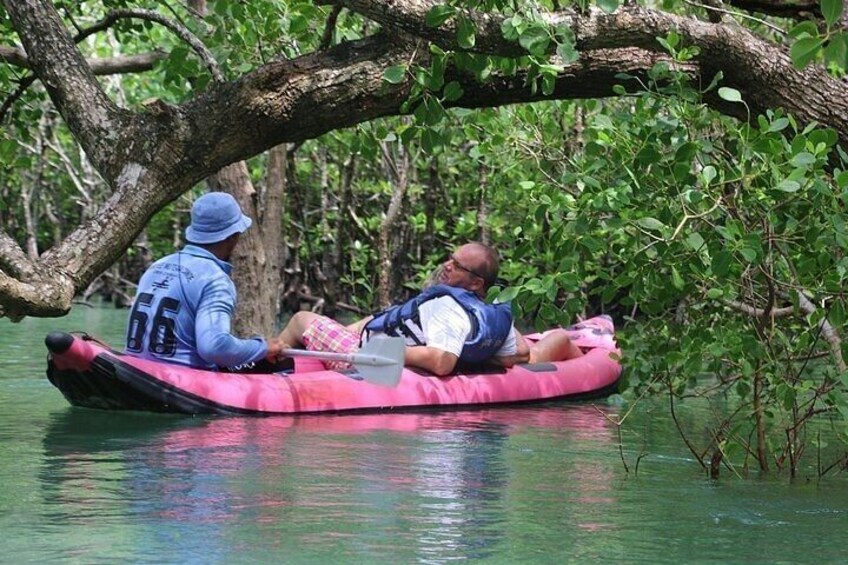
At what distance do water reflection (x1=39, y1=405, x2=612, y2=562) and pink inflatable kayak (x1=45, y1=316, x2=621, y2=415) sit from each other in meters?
0.12

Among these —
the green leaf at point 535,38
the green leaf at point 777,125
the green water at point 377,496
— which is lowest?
the green water at point 377,496

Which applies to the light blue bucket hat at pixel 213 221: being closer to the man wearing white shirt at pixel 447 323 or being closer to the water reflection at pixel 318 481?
the water reflection at pixel 318 481

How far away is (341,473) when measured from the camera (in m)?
6.45

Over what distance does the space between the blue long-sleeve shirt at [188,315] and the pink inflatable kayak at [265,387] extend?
0.14 metres

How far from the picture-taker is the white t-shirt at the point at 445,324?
9.00m

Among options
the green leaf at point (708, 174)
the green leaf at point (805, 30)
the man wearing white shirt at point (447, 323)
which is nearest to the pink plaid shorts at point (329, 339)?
the man wearing white shirt at point (447, 323)

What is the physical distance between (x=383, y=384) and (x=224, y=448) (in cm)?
182

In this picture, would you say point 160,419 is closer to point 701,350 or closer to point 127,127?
point 127,127

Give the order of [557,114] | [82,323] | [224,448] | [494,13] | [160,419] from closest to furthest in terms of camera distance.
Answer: [494,13] → [224,448] → [160,419] → [557,114] → [82,323]

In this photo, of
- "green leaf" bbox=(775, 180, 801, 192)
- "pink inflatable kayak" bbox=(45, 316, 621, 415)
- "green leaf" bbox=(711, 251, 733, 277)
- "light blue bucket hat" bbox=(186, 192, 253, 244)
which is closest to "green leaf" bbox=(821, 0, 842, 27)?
"green leaf" bbox=(775, 180, 801, 192)

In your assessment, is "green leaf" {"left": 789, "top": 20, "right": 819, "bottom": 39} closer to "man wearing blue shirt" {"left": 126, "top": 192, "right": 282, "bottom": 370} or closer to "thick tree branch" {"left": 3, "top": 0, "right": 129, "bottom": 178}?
"thick tree branch" {"left": 3, "top": 0, "right": 129, "bottom": 178}

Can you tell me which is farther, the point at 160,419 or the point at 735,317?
the point at 160,419

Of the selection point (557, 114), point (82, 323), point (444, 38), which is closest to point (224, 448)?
point (444, 38)

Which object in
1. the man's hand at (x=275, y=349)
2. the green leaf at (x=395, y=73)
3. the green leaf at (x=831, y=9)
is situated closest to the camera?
the green leaf at (x=831, y=9)
